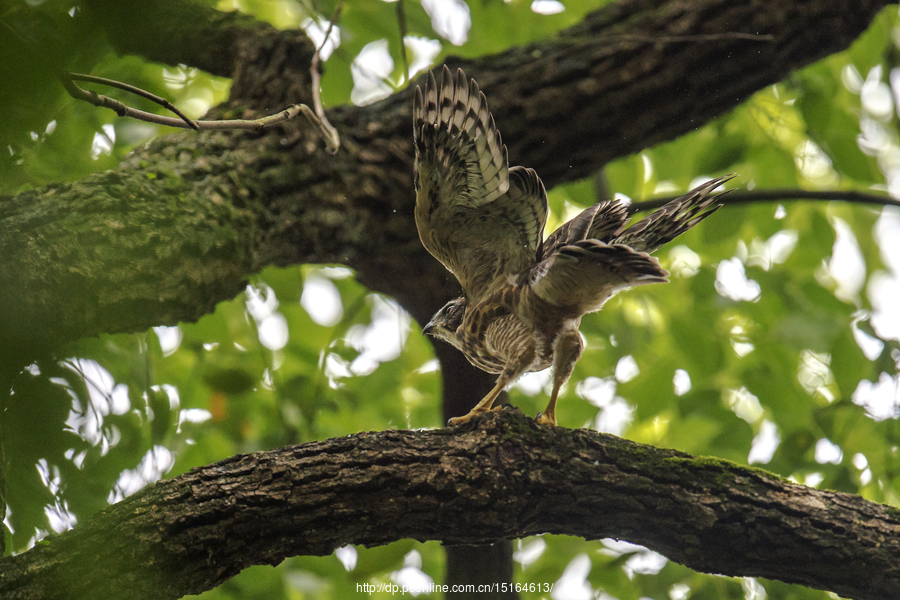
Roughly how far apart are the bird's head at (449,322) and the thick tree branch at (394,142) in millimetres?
361

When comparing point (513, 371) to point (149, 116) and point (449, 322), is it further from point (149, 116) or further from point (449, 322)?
point (149, 116)

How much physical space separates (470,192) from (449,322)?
0.94 meters

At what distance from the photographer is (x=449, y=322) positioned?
3215 millimetres

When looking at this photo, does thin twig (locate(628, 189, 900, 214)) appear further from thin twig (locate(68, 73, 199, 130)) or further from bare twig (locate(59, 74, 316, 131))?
thin twig (locate(68, 73, 199, 130))

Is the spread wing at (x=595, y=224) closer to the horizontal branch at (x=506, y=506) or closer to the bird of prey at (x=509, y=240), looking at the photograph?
the bird of prey at (x=509, y=240)

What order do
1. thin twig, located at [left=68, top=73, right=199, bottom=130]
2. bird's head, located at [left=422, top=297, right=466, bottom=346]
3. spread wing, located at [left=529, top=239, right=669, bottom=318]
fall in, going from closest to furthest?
thin twig, located at [left=68, top=73, right=199, bottom=130], spread wing, located at [left=529, top=239, right=669, bottom=318], bird's head, located at [left=422, top=297, right=466, bottom=346]

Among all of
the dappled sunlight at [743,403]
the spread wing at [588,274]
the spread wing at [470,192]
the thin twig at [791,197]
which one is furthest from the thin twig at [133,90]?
the dappled sunlight at [743,403]

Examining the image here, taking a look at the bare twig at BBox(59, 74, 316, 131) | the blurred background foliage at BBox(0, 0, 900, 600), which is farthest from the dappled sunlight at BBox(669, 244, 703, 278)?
the bare twig at BBox(59, 74, 316, 131)

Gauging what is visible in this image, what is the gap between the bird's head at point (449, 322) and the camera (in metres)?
3.16

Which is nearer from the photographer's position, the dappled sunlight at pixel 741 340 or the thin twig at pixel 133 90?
the thin twig at pixel 133 90

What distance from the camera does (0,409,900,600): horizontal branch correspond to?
1.87 metres

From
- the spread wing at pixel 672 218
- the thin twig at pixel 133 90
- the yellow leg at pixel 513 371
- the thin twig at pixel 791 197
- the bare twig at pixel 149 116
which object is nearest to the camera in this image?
the thin twig at pixel 133 90

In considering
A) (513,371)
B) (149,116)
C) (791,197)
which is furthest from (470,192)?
(791,197)

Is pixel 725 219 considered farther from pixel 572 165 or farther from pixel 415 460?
pixel 415 460
